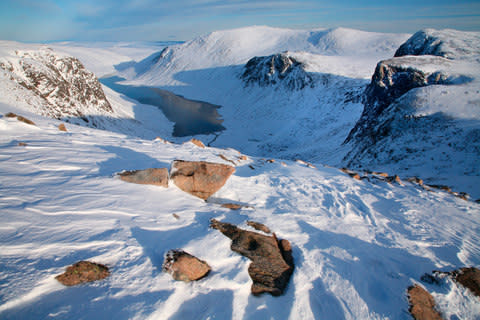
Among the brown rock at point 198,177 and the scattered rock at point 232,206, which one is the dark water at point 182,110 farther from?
the scattered rock at point 232,206

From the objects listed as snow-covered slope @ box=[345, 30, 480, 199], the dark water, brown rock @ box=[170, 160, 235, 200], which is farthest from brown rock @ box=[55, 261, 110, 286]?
the dark water

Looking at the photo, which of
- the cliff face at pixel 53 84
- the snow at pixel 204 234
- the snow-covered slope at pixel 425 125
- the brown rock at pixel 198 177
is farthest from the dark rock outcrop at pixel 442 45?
the cliff face at pixel 53 84

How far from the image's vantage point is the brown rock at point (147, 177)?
558 cm

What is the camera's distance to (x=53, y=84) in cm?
2628

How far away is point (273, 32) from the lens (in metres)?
103

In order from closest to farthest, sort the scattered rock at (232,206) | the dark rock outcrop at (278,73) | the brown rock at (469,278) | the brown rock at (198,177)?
1. the brown rock at (469,278)
2. the scattered rock at (232,206)
3. the brown rock at (198,177)
4. the dark rock outcrop at (278,73)

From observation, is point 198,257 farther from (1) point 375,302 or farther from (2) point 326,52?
(2) point 326,52

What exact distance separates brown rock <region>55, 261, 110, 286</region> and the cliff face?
84.9 feet

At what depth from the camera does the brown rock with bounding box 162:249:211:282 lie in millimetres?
3232

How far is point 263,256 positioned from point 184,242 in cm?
150

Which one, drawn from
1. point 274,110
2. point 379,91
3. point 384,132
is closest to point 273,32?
point 274,110

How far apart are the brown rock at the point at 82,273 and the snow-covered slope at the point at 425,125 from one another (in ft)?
47.0

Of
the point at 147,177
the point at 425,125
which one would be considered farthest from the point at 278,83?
the point at 147,177

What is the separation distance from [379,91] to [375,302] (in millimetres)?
25680
